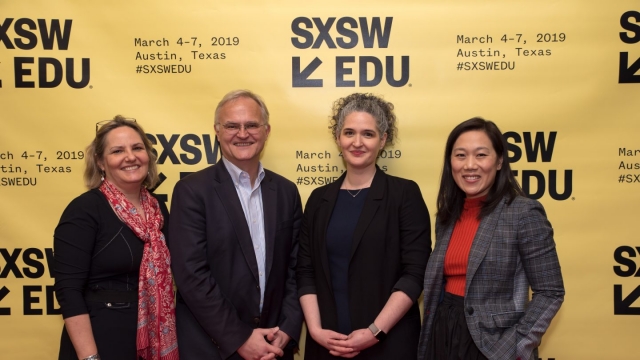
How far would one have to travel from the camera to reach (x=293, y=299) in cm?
220

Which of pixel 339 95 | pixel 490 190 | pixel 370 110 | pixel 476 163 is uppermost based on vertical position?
pixel 339 95

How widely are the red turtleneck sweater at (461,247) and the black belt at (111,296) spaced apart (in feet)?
4.19

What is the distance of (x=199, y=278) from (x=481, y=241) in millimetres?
1105

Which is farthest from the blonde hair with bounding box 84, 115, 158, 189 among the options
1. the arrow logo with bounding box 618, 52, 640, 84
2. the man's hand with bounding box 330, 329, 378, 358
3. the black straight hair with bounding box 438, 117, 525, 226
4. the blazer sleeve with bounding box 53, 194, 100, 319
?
the arrow logo with bounding box 618, 52, 640, 84

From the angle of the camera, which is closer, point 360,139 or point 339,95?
point 360,139

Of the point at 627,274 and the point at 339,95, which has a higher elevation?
the point at 339,95

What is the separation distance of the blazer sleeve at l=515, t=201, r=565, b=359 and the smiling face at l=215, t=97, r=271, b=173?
1108mm

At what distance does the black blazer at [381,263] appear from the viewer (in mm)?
2027

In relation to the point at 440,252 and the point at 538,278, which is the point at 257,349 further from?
the point at 538,278

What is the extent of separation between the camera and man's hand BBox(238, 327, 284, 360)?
202 centimetres

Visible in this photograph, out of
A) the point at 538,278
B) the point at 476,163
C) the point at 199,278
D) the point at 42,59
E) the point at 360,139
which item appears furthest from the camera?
the point at 42,59

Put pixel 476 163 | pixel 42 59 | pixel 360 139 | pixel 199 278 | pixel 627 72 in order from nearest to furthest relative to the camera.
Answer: pixel 476 163 → pixel 199 278 → pixel 360 139 → pixel 627 72 → pixel 42 59

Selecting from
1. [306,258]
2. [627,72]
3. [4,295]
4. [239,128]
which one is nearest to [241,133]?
[239,128]

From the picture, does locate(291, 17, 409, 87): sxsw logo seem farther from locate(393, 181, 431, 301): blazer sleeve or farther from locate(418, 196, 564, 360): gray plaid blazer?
locate(418, 196, 564, 360): gray plaid blazer
